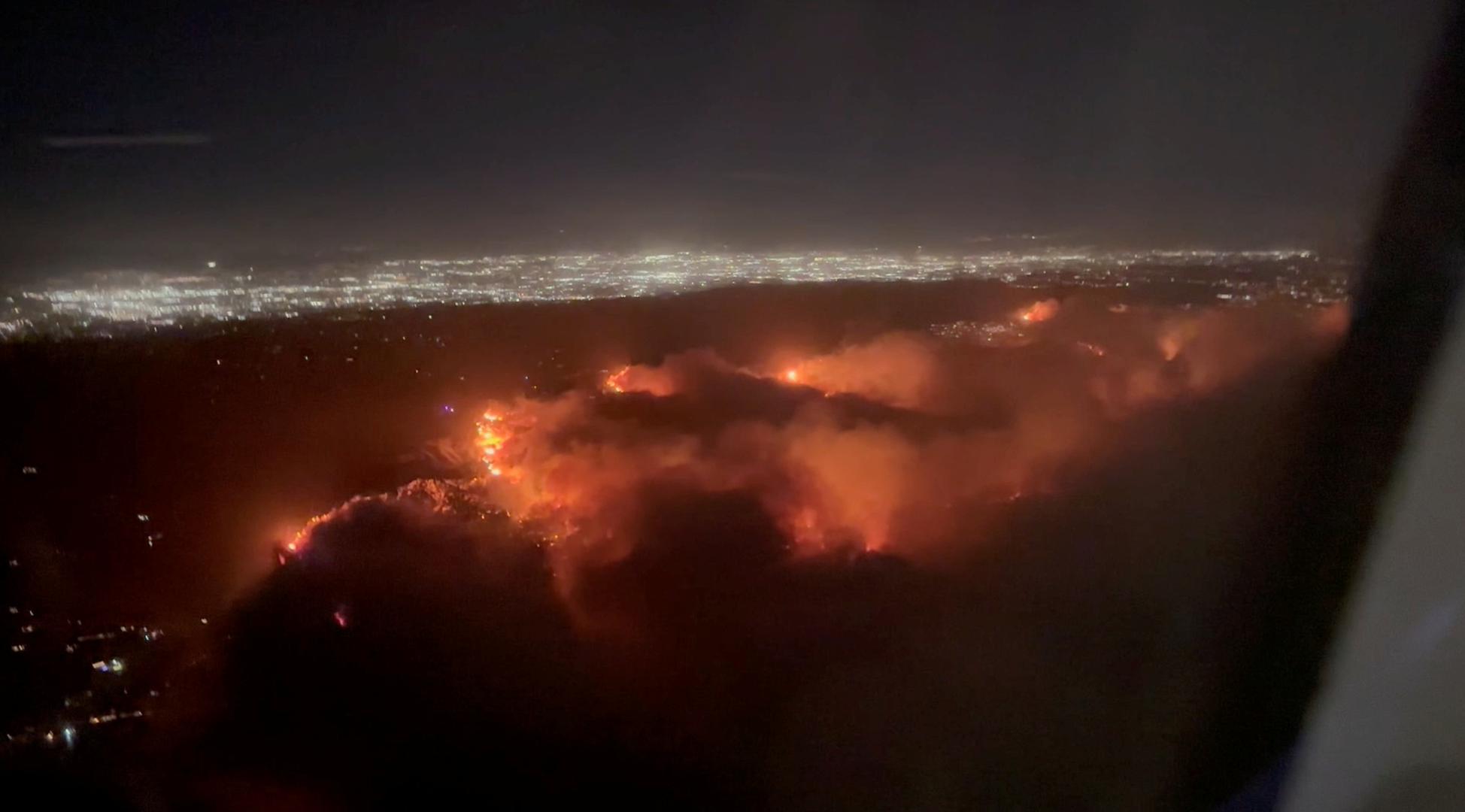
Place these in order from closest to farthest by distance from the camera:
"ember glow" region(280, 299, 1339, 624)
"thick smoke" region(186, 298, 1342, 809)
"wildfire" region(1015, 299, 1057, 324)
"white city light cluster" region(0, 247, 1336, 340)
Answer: "thick smoke" region(186, 298, 1342, 809) < "ember glow" region(280, 299, 1339, 624) < "white city light cluster" region(0, 247, 1336, 340) < "wildfire" region(1015, 299, 1057, 324)

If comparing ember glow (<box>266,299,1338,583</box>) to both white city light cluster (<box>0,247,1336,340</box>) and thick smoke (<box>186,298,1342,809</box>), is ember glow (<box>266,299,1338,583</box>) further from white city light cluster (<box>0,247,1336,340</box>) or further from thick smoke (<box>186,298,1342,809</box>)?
white city light cluster (<box>0,247,1336,340</box>)

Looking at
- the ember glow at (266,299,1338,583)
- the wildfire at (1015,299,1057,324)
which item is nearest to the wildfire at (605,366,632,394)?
the ember glow at (266,299,1338,583)

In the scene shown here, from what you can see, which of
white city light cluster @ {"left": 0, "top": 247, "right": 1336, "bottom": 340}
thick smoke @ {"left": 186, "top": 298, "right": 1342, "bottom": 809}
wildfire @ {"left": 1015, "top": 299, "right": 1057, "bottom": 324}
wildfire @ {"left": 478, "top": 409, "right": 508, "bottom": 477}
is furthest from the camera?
wildfire @ {"left": 1015, "top": 299, "right": 1057, "bottom": 324}

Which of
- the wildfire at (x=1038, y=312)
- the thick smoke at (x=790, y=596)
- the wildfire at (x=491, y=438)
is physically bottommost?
the thick smoke at (x=790, y=596)

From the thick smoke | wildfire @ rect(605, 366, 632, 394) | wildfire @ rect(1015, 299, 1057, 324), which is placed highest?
wildfire @ rect(1015, 299, 1057, 324)

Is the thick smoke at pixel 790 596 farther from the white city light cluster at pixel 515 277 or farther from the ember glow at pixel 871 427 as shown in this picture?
the white city light cluster at pixel 515 277

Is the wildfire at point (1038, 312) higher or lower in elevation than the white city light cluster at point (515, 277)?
lower

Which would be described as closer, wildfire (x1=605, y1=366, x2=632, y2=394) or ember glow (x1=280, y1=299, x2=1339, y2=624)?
ember glow (x1=280, y1=299, x2=1339, y2=624)

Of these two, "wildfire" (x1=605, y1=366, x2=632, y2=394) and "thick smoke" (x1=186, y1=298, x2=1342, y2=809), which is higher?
"wildfire" (x1=605, y1=366, x2=632, y2=394)

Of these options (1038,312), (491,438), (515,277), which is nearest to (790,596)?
(491,438)

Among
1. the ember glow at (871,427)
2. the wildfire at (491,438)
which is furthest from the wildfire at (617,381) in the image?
the wildfire at (491,438)
